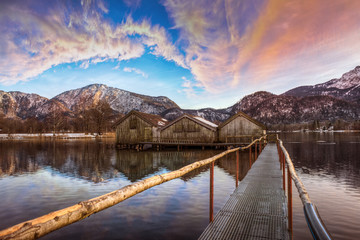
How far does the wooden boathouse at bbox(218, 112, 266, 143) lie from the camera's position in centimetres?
3809

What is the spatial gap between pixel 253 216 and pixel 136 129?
40.5m

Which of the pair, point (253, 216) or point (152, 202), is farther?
point (152, 202)

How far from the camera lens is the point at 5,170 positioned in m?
20.4

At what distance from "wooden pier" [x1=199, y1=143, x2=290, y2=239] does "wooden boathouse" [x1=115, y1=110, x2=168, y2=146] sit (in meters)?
36.3

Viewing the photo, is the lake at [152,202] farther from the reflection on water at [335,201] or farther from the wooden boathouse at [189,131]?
the wooden boathouse at [189,131]

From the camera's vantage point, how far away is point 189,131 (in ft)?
136

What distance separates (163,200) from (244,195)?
16.3 ft

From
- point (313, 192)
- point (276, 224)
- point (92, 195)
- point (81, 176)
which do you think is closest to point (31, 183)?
point (81, 176)

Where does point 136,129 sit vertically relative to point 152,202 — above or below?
above

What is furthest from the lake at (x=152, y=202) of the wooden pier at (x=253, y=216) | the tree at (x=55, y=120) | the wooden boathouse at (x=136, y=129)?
the tree at (x=55, y=120)

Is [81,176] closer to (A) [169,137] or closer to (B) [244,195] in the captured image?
(B) [244,195]

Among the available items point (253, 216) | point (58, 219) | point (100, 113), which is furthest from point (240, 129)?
point (100, 113)

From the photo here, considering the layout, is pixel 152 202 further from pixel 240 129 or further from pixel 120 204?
pixel 240 129

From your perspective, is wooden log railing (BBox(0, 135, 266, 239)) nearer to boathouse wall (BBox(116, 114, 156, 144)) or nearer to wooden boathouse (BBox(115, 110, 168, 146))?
wooden boathouse (BBox(115, 110, 168, 146))
